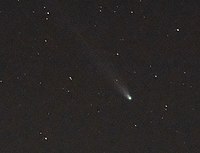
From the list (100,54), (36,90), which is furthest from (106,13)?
(36,90)

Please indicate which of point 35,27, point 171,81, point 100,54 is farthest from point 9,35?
point 171,81

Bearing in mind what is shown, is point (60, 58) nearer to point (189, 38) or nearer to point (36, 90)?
point (36, 90)

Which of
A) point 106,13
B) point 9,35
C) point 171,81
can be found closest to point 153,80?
point 171,81

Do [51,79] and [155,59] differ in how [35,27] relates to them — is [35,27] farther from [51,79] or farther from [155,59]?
[155,59]

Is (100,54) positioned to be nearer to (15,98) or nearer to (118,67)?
(118,67)
